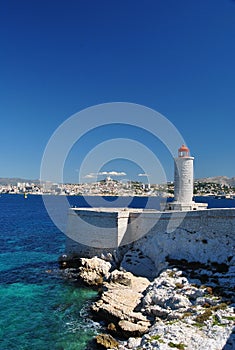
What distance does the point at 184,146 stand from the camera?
26234 millimetres

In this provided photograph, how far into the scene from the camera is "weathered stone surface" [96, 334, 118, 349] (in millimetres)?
12523

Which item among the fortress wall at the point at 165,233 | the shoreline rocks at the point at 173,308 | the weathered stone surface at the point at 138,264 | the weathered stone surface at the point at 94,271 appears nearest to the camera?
the shoreline rocks at the point at 173,308

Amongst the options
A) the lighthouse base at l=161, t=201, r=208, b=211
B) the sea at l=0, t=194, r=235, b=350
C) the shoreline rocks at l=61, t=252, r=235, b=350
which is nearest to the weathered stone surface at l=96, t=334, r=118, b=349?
the shoreline rocks at l=61, t=252, r=235, b=350

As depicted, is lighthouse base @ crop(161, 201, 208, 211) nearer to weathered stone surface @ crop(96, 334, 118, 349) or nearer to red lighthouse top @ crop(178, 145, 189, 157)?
red lighthouse top @ crop(178, 145, 189, 157)

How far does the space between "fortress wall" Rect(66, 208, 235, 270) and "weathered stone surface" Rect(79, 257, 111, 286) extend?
5.76ft

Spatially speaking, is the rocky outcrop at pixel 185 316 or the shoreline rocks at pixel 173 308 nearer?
the rocky outcrop at pixel 185 316

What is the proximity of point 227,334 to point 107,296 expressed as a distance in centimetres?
688

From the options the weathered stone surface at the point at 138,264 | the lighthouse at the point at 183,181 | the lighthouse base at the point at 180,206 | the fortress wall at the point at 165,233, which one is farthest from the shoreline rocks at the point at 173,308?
the lighthouse at the point at 183,181

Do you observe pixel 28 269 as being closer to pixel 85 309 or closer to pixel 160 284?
pixel 85 309

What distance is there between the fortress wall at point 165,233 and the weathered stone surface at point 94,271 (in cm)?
176

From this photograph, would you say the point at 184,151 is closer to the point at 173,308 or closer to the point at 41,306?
the point at 173,308

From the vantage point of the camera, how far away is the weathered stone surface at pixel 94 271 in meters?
20.4

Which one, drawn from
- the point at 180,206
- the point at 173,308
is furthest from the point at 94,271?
the point at 180,206

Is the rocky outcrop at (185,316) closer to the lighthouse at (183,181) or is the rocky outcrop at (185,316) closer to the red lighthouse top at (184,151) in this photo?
the lighthouse at (183,181)
